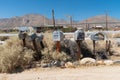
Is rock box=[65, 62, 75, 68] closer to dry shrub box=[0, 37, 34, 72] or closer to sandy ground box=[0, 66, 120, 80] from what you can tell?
sandy ground box=[0, 66, 120, 80]

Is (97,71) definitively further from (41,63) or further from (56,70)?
(41,63)

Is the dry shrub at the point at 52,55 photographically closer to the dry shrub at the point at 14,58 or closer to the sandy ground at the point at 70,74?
the dry shrub at the point at 14,58

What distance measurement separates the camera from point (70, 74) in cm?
1053

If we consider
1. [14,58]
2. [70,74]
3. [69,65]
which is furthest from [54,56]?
[70,74]

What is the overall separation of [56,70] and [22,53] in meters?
1.97

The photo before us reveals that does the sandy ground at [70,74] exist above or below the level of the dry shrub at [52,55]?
below

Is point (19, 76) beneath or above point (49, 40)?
beneath

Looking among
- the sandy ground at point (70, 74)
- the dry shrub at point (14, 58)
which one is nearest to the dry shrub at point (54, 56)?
the dry shrub at point (14, 58)

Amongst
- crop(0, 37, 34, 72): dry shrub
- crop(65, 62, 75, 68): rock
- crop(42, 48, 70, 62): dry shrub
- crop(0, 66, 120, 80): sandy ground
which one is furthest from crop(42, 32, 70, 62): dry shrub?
crop(0, 66, 120, 80): sandy ground

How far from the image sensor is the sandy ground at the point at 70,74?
394 inches

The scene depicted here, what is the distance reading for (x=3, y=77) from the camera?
10.4 meters

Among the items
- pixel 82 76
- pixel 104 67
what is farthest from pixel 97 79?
pixel 104 67

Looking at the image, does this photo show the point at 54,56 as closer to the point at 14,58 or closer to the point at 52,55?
the point at 52,55

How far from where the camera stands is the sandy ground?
32.8 feet
